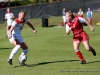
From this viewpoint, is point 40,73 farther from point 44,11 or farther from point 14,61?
point 44,11

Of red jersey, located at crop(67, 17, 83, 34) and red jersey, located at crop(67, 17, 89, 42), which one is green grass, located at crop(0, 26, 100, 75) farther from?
red jersey, located at crop(67, 17, 83, 34)

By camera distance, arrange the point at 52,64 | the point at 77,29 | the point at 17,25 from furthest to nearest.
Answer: the point at 52,64 → the point at 77,29 → the point at 17,25

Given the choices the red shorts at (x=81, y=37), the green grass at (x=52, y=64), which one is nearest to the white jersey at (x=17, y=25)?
the green grass at (x=52, y=64)

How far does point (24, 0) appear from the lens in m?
70.8

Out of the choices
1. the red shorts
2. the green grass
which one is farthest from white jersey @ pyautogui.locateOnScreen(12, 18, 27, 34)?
the red shorts

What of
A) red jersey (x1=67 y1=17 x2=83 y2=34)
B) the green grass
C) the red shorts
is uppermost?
red jersey (x1=67 y1=17 x2=83 y2=34)

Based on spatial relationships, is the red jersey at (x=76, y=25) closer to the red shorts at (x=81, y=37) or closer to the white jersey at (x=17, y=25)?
the red shorts at (x=81, y=37)

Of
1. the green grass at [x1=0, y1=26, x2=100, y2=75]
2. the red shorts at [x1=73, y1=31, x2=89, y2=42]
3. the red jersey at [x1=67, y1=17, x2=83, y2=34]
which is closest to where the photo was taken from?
the green grass at [x1=0, y1=26, x2=100, y2=75]

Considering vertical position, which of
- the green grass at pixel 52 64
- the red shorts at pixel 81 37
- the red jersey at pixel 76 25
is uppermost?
the red jersey at pixel 76 25

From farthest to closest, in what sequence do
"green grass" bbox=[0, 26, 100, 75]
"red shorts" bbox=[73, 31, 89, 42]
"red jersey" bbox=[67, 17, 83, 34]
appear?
1. "red shorts" bbox=[73, 31, 89, 42]
2. "red jersey" bbox=[67, 17, 83, 34]
3. "green grass" bbox=[0, 26, 100, 75]

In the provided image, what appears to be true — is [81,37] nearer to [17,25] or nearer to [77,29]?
[77,29]

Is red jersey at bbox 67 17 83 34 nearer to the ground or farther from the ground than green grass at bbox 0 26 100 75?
farther from the ground

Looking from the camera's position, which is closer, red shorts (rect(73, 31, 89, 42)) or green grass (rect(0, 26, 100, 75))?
green grass (rect(0, 26, 100, 75))

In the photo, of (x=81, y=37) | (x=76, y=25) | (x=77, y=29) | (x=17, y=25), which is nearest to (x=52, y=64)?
(x=81, y=37)
